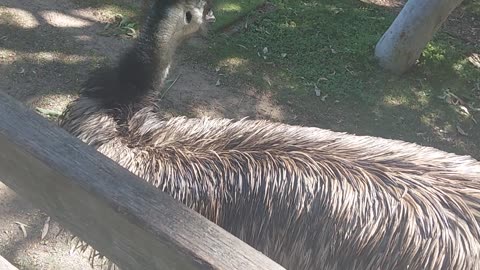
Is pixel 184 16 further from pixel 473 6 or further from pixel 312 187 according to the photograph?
pixel 473 6

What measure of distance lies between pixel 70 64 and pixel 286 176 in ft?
8.51

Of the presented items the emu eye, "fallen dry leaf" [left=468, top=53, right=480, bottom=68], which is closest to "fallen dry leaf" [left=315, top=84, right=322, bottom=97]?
"fallen dry leaf" [left=468, top=53, right=480, bottom=68]

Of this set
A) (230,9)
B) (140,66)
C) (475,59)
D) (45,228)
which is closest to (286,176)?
(140,66)

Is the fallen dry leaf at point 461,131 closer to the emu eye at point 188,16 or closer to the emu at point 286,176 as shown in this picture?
the emu at point 286,176

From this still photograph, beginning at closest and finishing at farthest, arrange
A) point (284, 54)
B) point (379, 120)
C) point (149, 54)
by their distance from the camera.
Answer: point (149, 54) → point (379, 120) → point (284, 54)

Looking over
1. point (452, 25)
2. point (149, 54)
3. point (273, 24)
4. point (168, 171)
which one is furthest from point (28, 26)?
point (452, 25)

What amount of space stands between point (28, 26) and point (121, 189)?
385 centimetres

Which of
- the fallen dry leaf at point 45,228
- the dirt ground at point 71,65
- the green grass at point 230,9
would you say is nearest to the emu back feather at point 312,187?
the fallen dry leaf at point 45,228

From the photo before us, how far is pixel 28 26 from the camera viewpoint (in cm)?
484

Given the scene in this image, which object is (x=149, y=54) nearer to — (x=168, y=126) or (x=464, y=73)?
(x=168, y=126)

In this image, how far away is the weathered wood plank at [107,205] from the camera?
126 centimetres

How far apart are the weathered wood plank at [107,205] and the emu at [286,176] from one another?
3.32 feet

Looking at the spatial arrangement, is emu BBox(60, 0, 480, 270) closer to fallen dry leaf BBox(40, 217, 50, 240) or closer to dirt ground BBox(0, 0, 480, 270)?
fallen dry leaf BBox(40, 217, 50, 240)

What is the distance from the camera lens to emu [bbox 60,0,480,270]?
7.51ft
